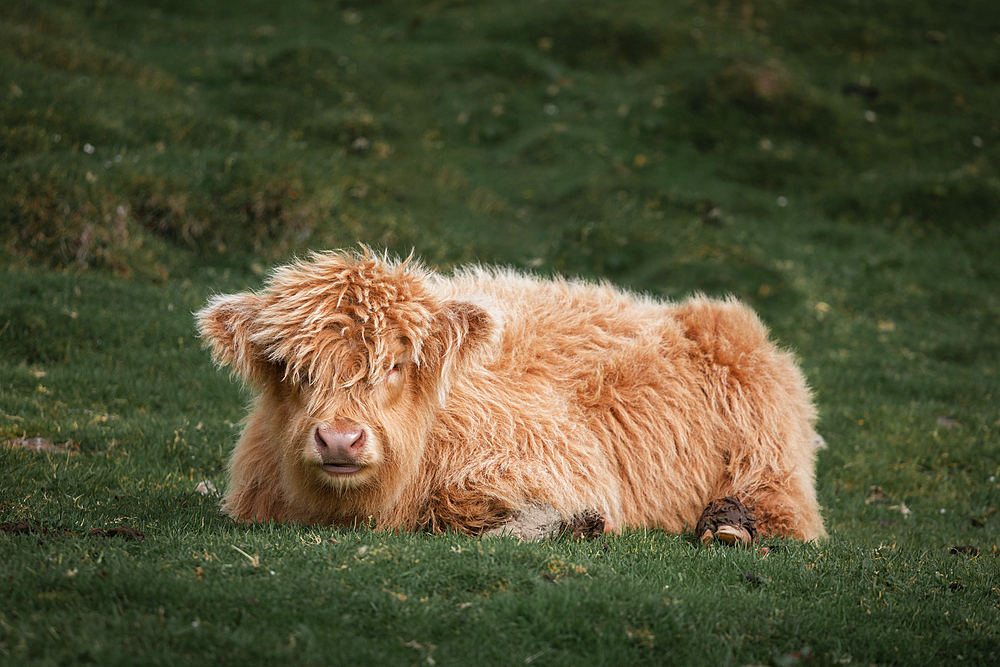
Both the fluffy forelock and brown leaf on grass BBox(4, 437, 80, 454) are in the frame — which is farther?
brown leaf on grass BBox(4, 437, 80, 454)

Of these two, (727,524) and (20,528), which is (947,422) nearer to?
(727,524)

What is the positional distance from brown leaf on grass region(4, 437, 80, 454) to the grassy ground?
8 centimetres

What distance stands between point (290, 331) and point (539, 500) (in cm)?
207

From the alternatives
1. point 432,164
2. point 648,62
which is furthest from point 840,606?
point 648,62

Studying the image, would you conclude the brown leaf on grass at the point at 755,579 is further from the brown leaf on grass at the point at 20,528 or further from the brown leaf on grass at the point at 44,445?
the brown leaf on grass at the point at 44,445

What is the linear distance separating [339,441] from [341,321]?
0.79 meters

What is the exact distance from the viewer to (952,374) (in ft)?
39.9

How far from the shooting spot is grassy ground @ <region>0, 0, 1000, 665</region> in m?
4.34

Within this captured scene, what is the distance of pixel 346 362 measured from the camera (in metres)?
5.38

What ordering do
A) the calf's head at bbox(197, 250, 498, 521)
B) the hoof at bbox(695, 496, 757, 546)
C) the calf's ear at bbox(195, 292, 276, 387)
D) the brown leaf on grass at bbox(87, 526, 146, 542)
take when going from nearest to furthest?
the brown leaf on grass at bbox(87, 526, 146, 542) → the calf's head at bbox(197, 250, 498, 521) → the calf's ear at bbox(195, 292, 276, 387) → the hoof at bbox(695, 496, 757, 546)

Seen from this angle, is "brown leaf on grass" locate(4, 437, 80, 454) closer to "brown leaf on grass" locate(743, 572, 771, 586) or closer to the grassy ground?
the grassy ground

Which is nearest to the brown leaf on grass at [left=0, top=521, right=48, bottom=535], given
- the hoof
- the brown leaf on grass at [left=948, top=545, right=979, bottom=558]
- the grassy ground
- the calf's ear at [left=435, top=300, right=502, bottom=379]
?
the grassy ground

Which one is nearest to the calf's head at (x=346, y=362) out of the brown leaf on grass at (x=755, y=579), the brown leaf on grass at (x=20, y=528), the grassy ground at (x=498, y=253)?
the grassy ground at (x=498, y=253)

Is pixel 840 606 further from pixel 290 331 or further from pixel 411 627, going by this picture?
pixel 290 331
